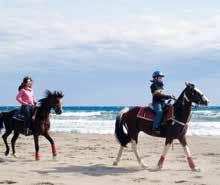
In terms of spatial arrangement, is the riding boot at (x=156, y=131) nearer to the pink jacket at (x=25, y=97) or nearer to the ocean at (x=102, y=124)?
the ocean at (x=102, y=124)

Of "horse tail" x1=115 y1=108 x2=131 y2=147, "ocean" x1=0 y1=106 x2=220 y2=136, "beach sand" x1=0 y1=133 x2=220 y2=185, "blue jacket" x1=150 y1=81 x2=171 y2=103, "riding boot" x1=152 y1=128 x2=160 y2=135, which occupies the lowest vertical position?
"ocean" x1=0 y1=106 x2=220 y2=136

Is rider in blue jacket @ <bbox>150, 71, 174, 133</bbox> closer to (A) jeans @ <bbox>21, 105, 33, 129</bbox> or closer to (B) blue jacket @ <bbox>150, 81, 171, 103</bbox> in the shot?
(B) blue jacket @ <bbox>150, 81, 171, 103</bbox>

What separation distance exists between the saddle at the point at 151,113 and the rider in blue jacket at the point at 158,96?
113 mm

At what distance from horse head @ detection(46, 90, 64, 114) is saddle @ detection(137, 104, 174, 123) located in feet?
7.01

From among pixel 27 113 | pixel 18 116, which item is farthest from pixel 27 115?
pixel 18 116

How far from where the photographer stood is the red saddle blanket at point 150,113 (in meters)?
11.6

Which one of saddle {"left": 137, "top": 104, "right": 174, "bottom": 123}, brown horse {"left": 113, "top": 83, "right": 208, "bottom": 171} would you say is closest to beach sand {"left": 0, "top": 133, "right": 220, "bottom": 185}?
brown horse {"left": 113, "top": 83, "right": 208, "bottom": 171}

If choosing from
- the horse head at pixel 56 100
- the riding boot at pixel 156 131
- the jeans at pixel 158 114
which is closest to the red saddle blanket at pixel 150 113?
the jeans at pixel 158 114

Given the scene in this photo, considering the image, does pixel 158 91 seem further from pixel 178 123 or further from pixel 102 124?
pixel 102 124

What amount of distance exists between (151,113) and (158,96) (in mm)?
529

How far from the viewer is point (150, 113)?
12.0 meters

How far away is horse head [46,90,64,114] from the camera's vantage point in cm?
1309

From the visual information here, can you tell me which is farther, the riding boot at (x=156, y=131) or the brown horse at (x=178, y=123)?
the riding boot at (x=156, y=131)

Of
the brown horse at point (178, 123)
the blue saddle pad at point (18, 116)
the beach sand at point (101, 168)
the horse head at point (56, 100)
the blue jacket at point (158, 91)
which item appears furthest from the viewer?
the blue saddle pad at point (18, 116)
